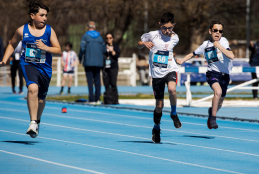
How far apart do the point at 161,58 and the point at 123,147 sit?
151 centimetres

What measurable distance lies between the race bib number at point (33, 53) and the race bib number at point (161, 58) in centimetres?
169

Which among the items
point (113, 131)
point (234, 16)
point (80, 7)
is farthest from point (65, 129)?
point (234, 16)

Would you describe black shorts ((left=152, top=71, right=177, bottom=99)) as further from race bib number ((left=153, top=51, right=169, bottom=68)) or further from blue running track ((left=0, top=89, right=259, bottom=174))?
blue running track ((left=0, top=89, right=259, bottom=174))

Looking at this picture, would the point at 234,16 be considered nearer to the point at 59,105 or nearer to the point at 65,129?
the point at 59,105

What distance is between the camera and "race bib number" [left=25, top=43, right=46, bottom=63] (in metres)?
7.86

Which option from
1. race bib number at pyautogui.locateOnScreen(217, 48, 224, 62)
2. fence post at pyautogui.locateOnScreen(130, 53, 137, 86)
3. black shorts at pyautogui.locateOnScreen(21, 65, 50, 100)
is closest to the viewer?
black shorts at pyautogui.locateOnScreen(21, 65, 50, 100)

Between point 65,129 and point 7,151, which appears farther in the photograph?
point 65,129

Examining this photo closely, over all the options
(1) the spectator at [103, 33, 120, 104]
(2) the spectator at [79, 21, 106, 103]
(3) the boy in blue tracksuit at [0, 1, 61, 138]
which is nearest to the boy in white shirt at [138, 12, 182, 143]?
(3) the boy in blue tracksuit at [0, 1, 61, 138]

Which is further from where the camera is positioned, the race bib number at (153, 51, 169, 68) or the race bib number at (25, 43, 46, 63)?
the race bib number at (153, 51, 169, 68)

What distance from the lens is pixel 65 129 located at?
32.5 ft

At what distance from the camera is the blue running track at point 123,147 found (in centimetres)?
612

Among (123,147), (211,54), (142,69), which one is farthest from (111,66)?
(142,69)

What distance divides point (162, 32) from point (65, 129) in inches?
113

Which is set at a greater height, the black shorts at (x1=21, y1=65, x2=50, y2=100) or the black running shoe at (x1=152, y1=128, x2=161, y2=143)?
the black shorts at (x1=21, y1=65, x2=50, y2=100)
